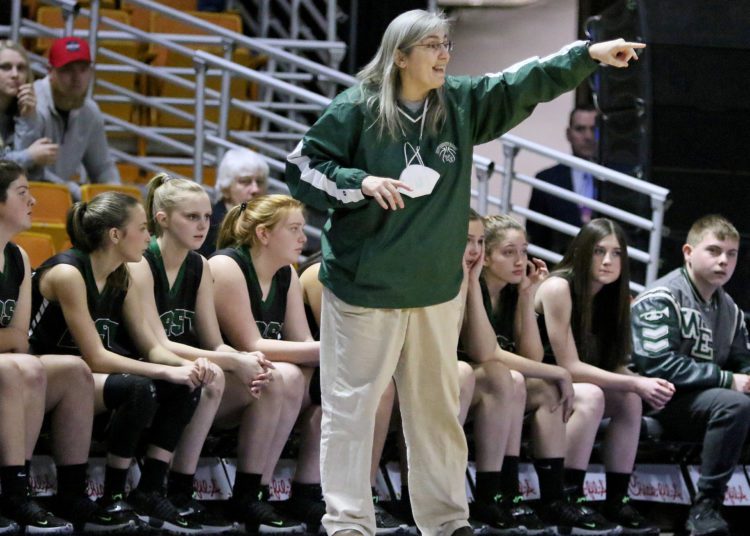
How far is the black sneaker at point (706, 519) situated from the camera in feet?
17.5

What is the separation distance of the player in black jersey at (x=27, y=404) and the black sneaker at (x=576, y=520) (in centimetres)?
165

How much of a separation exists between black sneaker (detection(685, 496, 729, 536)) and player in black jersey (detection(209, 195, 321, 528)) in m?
1.49

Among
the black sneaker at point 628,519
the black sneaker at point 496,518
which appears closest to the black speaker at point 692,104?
the black sneaker at point 628,519

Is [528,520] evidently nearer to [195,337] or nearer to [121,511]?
[195,337]

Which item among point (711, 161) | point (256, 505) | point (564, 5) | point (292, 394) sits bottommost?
point (256, 505)

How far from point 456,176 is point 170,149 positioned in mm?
4278

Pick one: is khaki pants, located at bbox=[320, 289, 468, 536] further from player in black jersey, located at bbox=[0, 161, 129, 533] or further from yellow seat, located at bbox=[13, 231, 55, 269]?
yellow seat, located at bbox=[13, 231, 55, 269]

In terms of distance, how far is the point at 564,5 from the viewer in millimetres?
8523

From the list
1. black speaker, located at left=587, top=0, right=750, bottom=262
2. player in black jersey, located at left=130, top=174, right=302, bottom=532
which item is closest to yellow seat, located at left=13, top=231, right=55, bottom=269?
player in black jersey, located at left=130, top=174, right=302, bottom=532

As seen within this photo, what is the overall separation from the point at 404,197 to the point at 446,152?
175 millimetres

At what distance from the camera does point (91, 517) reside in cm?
447

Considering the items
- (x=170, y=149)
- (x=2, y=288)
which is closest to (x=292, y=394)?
(x=2, y=288)

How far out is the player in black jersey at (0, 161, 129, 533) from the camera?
4301mm

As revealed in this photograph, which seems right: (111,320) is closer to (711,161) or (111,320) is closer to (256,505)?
(256,505)
